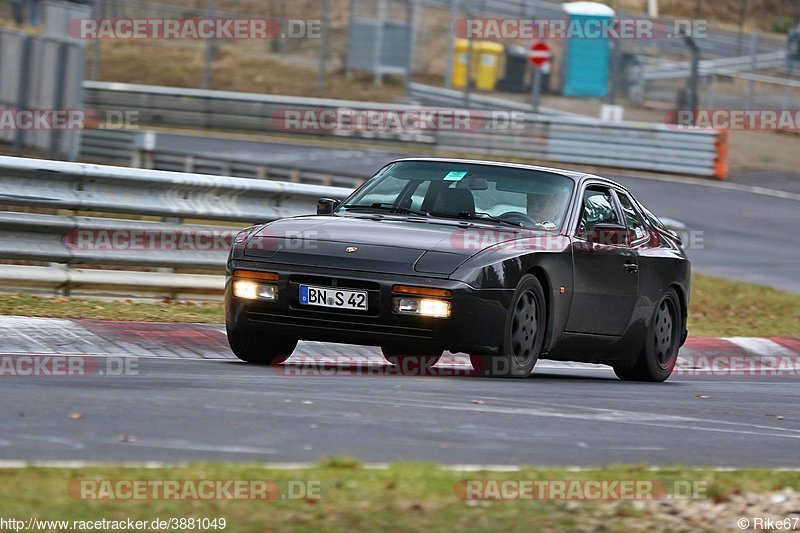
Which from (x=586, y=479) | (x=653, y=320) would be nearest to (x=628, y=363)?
(x=653, y=320)

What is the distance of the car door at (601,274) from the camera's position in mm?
9453

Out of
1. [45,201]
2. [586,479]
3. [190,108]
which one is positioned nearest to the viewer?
[586,479]

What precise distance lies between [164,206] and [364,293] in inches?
167

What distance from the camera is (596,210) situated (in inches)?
393

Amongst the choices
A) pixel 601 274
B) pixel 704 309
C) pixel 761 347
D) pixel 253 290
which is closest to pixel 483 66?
pixel 704 309

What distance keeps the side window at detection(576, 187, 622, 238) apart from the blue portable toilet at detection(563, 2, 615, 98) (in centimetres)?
3135

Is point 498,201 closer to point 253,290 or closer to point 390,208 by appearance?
point 390,208

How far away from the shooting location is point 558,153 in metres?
32.7

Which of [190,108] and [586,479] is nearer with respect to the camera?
[586,479]

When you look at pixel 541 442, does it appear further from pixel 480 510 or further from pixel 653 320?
pixel 653 320

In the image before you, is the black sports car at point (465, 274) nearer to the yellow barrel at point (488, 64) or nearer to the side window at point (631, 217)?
the side window at point (631, 217)

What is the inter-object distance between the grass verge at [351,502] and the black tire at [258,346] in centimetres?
338

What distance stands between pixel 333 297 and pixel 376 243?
407mm

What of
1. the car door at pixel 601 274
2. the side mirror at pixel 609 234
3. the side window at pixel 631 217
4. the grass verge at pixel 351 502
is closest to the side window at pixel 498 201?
the car door at pixel 601 274
